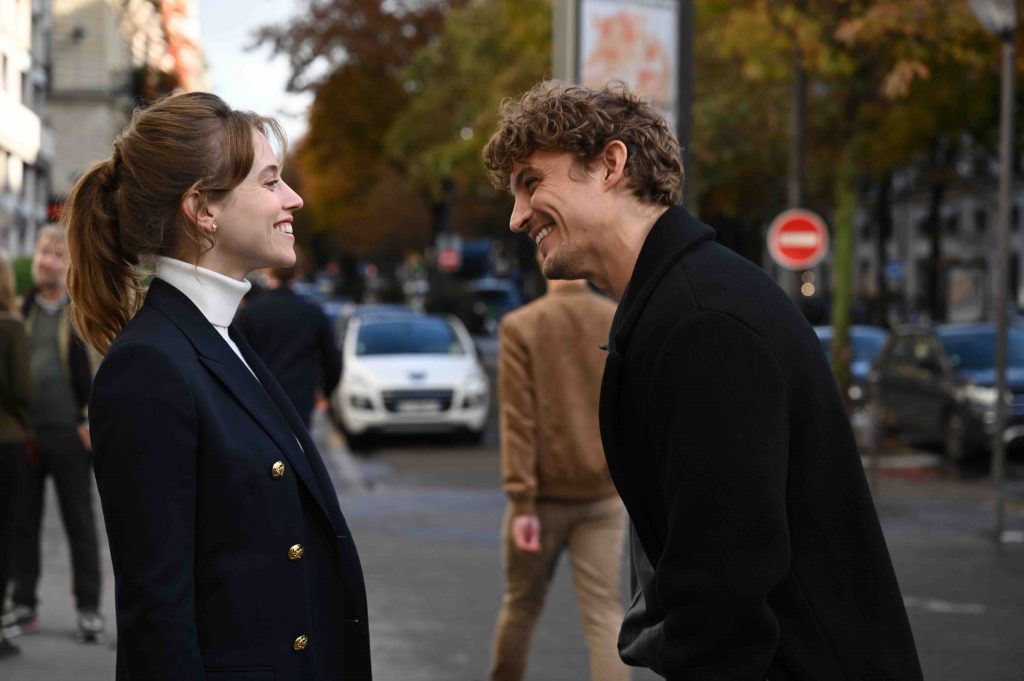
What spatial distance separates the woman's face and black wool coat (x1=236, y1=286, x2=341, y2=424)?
18.8 feet

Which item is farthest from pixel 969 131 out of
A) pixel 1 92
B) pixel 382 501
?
pixel 1 92

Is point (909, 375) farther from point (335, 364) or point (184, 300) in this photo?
point (184, 300)

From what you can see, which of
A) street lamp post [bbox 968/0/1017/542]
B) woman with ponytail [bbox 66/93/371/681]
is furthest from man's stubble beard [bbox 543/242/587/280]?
street lamp post [bbox 968/0/1017/542]

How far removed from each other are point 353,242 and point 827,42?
5039cm

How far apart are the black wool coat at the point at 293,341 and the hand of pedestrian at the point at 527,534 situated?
3.38 meters

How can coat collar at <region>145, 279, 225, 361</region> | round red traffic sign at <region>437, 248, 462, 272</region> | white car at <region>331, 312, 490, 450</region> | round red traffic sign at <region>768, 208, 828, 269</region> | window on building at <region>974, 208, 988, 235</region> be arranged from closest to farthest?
coat collar at <region>145, 279, 225, 361</region> < white car at <region>331, 312, 490, 450</region> < round red traffic sign at <region>768, 208, 828, 269</region> < round red traffic sign at <region>437, 248, 462, 272</region> < window on building at <region>974, 208, 988, 235</region>

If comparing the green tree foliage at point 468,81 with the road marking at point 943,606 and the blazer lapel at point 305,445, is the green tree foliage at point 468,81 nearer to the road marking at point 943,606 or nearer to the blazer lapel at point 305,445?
the road marking at point 943,606

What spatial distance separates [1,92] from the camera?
Result: 26.6 feet

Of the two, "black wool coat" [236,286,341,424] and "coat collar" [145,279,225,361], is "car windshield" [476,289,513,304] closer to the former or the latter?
"black wool coat" [236,286,341,424]

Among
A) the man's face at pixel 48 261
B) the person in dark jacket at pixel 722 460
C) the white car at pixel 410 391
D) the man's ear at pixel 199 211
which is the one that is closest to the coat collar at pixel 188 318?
the man's ear at pixel 199 211

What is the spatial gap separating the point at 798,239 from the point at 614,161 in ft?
54.9

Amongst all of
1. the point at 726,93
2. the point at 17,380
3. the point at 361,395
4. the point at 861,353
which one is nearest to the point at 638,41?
the point at 17,380

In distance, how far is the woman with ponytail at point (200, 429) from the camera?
8.16 feet

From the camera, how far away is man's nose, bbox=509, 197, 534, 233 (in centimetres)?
273
